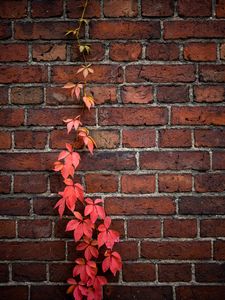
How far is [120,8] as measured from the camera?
Result: 138 cm

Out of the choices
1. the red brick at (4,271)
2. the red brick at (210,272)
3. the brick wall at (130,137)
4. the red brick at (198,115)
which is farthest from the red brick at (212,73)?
the red brick at (4,271)

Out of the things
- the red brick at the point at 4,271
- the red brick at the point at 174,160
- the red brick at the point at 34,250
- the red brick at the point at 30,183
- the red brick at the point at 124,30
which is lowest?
the red brick at the point at 4,271

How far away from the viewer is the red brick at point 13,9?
1.39 meters

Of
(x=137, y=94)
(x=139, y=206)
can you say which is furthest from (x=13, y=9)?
(x=139, y=206)

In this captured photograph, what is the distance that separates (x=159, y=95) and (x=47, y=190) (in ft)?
2.10

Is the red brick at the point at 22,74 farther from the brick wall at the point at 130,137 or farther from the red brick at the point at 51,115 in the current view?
the red brick at the point at 51,115

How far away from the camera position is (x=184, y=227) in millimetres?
1397

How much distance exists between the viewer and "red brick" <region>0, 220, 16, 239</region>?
4.64ft

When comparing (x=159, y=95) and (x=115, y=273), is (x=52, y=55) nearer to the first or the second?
(x=159, y=95)

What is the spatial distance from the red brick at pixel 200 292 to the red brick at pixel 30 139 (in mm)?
874

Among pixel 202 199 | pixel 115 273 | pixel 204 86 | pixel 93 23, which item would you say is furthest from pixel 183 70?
pixel 115 273

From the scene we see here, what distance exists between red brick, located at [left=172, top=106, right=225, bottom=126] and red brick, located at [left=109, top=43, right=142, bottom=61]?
0.93 ft

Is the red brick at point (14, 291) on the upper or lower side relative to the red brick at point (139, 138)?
lower

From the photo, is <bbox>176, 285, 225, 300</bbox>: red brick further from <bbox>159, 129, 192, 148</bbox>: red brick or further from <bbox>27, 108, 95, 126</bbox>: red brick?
<bbox>27, 108, 95, 126</bbox>: red brick
